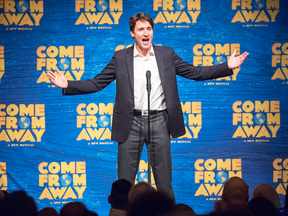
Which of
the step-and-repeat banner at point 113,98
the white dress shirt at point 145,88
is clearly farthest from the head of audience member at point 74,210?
the step-and-repeat banner at point 113,98

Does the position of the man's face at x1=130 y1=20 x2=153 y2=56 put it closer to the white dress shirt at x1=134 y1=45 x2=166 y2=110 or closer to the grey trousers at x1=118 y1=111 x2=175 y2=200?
the white dress shirt at x1=134 y1=45 x2=166 y2=110

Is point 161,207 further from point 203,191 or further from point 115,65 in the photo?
point 203,191

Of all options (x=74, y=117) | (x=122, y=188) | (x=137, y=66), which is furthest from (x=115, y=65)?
(x=74, y=117)

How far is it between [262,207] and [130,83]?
1396 mm

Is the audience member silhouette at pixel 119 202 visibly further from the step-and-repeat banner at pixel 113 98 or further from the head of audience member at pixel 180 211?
the step-and-repeat banner at pixel 113 98

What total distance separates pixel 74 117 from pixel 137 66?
150cm

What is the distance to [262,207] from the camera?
167 cm

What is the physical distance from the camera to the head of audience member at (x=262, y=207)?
1.63 m

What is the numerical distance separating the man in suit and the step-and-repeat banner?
1.19 metres

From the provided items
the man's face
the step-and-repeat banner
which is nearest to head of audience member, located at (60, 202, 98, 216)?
the man's face

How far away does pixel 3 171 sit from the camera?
3939 millimetres

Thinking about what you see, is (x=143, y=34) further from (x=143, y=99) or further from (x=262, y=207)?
(x=262, y=207)

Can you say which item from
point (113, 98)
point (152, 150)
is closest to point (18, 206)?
point (152, 150)

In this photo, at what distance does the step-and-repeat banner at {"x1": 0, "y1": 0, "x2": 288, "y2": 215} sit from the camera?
385 centimetres
